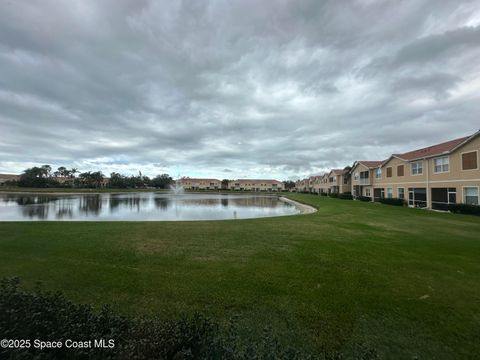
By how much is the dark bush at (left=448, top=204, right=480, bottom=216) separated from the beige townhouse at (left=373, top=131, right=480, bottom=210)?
906 mm

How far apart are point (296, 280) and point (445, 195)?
976 inches

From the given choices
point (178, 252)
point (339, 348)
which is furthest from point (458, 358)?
point (178, 252)

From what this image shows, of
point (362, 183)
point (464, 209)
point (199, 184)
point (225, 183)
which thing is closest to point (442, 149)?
point (464, 209)

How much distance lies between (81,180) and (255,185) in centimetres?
7899

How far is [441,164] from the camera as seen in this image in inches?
920

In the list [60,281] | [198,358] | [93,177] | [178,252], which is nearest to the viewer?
[198,358]

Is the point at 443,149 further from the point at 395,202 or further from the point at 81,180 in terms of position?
the point at 81,180

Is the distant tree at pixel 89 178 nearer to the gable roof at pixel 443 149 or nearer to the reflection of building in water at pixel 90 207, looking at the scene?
the reflection of building in water at pixel 90 207

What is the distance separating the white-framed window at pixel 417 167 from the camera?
26200mm

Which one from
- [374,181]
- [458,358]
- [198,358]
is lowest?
[458,358]

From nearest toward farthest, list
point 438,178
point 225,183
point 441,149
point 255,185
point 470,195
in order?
point 470,195
point 438,178
point 441,149
point 255,185
point 225,183

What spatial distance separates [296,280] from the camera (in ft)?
17.4

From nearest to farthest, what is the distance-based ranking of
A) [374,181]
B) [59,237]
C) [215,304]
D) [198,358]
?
1. [198,358]
2. [215,304]
3. [59,237]
4. [374,181]

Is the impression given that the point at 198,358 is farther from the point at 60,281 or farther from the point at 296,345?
the point at 60,281
